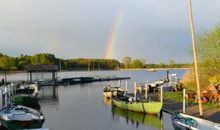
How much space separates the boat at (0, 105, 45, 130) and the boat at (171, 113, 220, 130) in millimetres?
11706

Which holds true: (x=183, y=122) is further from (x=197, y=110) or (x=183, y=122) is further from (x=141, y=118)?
(x=141, y=118)

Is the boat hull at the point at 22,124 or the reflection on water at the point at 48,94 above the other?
the boat hull at the point at 22,124

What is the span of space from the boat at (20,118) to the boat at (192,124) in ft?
38.4

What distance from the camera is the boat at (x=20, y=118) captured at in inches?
1131

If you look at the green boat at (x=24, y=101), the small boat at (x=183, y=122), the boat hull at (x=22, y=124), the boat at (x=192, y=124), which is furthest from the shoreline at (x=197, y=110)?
the green boat at (x=24, y=101)

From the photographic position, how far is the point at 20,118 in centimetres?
3075

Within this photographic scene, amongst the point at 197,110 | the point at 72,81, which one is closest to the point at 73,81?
the point at 72,81

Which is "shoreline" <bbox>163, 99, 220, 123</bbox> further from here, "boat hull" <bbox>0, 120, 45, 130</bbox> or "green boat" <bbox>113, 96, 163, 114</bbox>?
"boat hull" <bbox>0, 120, 45, 130</bbox>

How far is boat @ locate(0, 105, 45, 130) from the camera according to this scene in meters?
28.7

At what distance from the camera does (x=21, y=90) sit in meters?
72.4

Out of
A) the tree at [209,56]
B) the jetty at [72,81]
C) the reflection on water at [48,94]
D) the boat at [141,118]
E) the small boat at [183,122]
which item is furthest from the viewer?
the jetty at [72,81]

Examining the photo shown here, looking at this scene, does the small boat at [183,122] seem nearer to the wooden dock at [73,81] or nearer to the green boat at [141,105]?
the green boat at [141,105]

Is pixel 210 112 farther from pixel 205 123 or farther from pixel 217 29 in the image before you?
pixel 217 29

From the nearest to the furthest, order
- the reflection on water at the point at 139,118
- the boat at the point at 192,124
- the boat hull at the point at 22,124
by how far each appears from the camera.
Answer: the boat at the point at 192,124
the boat hull at the point at 22,124
the reflection on water at the point at 139,118
